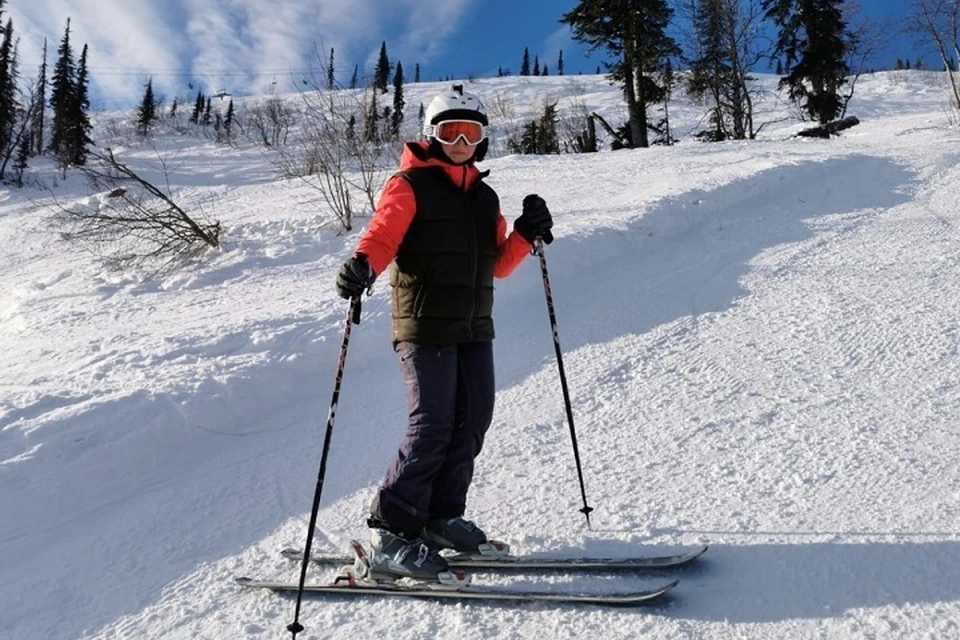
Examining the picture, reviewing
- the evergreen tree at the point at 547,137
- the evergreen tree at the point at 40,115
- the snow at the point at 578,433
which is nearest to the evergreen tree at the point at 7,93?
the evergreen tree at the point at 40,115

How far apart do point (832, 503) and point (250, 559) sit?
2.48m

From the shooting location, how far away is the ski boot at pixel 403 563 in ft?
7.61

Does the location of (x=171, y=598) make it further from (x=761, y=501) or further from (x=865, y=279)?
(x=865, y=279)

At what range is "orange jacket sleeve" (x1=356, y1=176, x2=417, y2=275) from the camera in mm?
2332

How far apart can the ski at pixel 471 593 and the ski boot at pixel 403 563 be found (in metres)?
0.05

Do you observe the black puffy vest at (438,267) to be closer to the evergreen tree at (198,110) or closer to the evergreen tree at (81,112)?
the evergreen tree at (81,112)

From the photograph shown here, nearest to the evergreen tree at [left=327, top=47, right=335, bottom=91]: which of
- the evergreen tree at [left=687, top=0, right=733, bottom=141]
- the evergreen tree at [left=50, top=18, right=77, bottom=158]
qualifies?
the evergreen tree at [left=687, top=0, right=733, bottom=141]

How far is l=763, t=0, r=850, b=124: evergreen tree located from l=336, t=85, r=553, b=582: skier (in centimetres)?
2432

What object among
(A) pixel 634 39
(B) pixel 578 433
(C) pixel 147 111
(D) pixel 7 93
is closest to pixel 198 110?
(C) pixel 147 111

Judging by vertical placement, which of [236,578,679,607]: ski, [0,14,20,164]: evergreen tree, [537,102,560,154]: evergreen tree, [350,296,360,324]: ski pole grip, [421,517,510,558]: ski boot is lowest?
[236,578,679,607]: ski

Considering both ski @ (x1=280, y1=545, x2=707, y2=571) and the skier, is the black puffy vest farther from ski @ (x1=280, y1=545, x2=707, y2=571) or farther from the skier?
ski @ (x1=280, y1=545, x2=707, y2=571)

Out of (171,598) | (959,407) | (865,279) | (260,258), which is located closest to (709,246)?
(865,279)

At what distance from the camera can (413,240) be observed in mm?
2492

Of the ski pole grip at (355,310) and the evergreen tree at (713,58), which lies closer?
the ski pole grip at (355,310)
